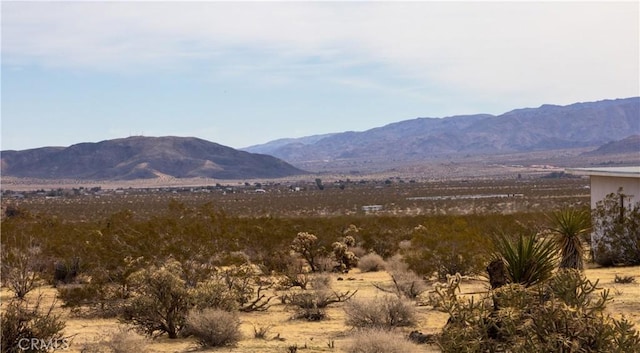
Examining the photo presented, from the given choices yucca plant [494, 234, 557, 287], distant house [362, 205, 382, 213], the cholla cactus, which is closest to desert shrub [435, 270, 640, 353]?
yucca plant [494, 234, 557, 287]

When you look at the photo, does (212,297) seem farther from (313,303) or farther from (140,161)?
(140,161)

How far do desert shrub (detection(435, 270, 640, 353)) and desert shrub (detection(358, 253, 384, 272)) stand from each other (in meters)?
17.5

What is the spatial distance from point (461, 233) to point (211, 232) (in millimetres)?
7144

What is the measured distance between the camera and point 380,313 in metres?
14.5

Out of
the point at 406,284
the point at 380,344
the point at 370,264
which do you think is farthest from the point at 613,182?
the point at 380,344

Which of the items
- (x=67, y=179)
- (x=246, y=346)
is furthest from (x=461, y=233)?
(x=67, y=179)

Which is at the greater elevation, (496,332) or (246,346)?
(496,332)

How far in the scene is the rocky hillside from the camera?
170500 mm

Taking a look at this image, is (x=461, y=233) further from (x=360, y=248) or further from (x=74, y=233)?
(x=74, y=233)

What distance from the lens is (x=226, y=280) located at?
58.4 feet

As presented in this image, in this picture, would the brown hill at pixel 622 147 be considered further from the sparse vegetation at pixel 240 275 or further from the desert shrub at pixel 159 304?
the desert shrub at pixel 159 304

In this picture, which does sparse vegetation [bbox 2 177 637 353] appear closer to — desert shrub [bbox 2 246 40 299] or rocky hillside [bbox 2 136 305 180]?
desert shrub [bbox 2 246 40 299]

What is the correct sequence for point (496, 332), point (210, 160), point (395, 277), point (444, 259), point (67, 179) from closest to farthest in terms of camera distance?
point (496, 332) < point (395, 277) < point (444, 259) < point (67, 179) < point (210, 160)

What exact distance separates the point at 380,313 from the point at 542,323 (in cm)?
710
